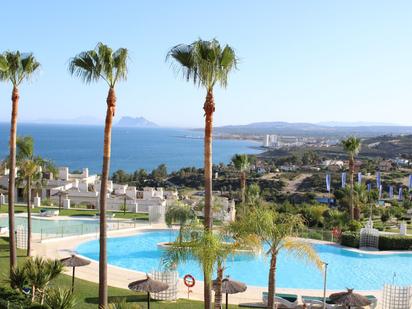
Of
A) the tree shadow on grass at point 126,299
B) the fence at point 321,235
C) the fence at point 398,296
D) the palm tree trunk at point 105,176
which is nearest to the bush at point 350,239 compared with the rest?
the fence at point 321,235

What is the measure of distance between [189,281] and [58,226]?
11.6 m

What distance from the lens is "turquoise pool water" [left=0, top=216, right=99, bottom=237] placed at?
26.8 meters

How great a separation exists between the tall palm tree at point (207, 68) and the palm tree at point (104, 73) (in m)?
1.74

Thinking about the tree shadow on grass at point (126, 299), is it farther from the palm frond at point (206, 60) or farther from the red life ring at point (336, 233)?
the red life ring at point (336, 233)

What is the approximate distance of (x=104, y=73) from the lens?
43.7 feet

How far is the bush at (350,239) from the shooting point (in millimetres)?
26922

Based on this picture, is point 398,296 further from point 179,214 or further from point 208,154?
point 179,214

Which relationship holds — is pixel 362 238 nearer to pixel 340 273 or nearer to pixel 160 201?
pixel 340 273

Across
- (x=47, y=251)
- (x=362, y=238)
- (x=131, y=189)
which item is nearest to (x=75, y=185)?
(x=131, y=189)

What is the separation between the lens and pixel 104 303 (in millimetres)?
13594

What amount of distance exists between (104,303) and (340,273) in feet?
43.6

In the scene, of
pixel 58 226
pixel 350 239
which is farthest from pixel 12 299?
pixel 350 239

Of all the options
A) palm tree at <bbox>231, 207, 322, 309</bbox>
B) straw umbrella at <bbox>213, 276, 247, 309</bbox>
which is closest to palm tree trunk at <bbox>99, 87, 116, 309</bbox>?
straw umbrella at <bbox>213, 276, 247, 309</bbox>

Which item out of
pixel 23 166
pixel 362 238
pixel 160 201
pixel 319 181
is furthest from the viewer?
pixel 319 181
